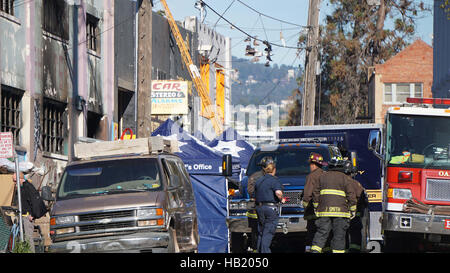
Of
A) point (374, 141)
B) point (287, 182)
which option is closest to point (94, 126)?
point (287, 182)

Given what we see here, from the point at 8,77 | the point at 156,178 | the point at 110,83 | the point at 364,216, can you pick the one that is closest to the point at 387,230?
the point at 364,216

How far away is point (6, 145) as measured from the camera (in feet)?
51.4

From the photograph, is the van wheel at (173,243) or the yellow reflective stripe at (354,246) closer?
the van wheel at (173,243)

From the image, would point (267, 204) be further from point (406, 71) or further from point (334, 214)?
point (406, 71)

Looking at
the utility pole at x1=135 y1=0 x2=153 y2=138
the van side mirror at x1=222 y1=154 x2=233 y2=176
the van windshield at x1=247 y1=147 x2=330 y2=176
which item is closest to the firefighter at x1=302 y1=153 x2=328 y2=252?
the van windshield at x1=247 y1=147 x2=330 y2=176

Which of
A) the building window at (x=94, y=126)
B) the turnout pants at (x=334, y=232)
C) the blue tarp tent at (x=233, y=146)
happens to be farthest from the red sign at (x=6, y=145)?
the building window at (x=94, y=126)

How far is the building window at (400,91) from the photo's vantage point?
52.8 m

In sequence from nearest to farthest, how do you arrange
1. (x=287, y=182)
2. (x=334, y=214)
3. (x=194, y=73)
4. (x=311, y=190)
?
(x=334, y=214) → (x=311, y=190) → (x=287, y=182) → (x=194, y=73)

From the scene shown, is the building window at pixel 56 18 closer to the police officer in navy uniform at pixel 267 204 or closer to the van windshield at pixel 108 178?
the van windshield at pixel 108 178

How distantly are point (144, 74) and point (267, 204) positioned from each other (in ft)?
19.9

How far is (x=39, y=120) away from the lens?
79.1 feet

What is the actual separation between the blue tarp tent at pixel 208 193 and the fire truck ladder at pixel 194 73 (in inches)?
786

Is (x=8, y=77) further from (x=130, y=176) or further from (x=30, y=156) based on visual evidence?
(x=130, y=176)

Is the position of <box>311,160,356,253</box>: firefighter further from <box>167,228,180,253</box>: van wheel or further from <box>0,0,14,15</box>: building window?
<box>0,0,14,15</box>: building window
